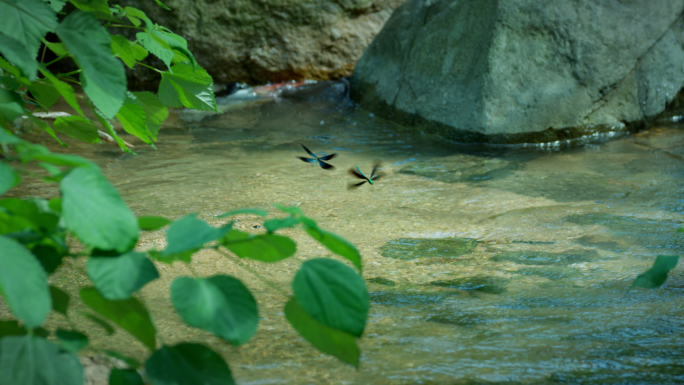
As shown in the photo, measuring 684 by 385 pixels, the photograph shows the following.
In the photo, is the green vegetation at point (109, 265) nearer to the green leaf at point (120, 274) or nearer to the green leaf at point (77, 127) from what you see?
the green leaf at point (120, 274)

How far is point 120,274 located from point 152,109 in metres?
0.67

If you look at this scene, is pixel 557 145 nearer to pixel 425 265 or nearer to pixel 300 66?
pixel 425 265

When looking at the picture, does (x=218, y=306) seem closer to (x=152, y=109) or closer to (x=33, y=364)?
(x=33, y=364)

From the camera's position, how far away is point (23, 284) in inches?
23.2

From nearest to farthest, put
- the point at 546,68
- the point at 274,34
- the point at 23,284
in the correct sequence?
the point at 23,284 < the point at 546,68 < the point at 274,34

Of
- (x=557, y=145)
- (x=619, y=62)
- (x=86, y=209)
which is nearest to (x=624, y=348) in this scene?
(x=86, y=209)

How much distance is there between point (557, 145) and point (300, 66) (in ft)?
10.8

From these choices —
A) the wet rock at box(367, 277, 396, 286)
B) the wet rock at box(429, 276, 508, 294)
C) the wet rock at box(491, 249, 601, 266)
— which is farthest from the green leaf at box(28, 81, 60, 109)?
the wet rock at box(491, 249, 601, 266)

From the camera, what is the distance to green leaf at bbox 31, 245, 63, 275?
0.68 meters

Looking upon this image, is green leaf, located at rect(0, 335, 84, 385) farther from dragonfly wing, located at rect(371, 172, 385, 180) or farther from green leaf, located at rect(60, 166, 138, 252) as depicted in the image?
dragonfly wing, located at rect(371, 172, 385, 180)


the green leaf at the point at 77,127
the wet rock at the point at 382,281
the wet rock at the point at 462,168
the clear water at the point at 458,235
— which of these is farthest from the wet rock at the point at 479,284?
the wet rock at the point at 462,168

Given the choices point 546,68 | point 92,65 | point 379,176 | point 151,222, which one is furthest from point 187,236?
point 546,68

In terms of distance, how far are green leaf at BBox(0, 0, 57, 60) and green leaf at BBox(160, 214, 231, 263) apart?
330 mm

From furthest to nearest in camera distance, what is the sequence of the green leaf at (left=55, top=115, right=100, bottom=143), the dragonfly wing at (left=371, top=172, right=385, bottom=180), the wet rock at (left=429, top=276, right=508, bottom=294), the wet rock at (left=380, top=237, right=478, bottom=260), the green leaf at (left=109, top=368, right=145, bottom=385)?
the dragonfly wing at (left=371, top=172, right=385, bottom=180) → the wet rock at (left=380, top=237, right=478, bottom=260) → the wet rock at (left=429, top=276, right=508, bottom=294) → the green leaf at (left=55, top=115, right=100, bottom=143) → the green leaf at (left=109, top=368, right=145, bottom=385)
